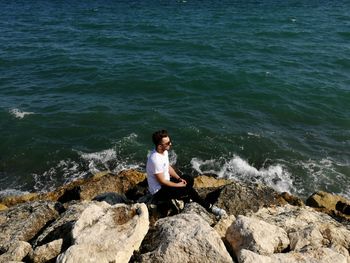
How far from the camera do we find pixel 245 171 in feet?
61.7

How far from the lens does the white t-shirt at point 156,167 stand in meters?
10.4

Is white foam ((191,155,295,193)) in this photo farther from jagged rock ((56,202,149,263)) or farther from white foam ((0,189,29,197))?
jagged rock ((56,202,149,263))

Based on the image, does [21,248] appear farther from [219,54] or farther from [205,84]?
[219,54]

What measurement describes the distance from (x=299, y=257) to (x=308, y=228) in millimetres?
1631

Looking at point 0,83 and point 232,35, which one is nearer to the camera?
point 0,83

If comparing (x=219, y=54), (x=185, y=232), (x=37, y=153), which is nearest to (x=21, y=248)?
(x=185, y=232)

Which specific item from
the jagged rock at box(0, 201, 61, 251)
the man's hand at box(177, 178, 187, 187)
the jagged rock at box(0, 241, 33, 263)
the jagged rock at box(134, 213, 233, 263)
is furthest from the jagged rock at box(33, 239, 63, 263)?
the man's hand at box(177, 178, 187, 187)

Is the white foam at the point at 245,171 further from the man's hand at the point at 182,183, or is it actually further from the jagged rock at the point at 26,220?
the jagged rock at the point at 26,220

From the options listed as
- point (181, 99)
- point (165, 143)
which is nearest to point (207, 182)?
point (165, 143)

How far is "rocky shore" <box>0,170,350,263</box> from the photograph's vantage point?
324 inches

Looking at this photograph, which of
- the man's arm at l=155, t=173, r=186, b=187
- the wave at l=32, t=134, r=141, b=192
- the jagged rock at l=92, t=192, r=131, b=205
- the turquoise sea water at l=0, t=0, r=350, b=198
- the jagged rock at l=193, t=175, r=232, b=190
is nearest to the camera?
the man's arm at l=155, t=173, r=186, b=187

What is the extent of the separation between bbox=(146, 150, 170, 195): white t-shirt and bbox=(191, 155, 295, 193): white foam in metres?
7.78

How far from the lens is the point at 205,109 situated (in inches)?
949

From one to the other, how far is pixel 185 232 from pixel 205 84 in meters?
19.2
